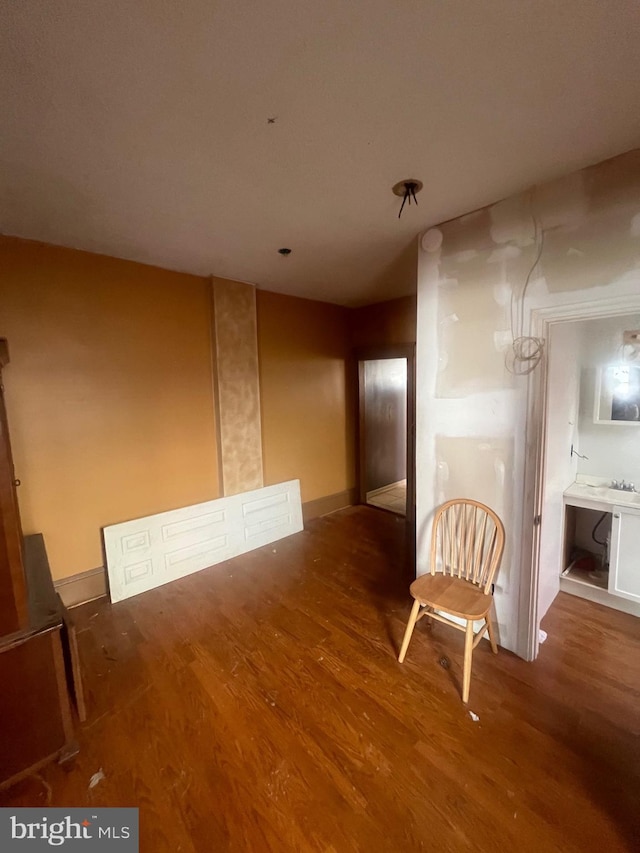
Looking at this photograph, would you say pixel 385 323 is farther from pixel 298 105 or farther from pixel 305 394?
pixel 298 105

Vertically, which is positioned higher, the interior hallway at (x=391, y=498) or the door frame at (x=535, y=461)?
the door frame at (x=535, y=461)

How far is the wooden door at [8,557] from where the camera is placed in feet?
4.10

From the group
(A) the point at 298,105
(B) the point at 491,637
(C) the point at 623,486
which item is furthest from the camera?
(C) the point at 623,486

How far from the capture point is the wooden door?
1.25 metres

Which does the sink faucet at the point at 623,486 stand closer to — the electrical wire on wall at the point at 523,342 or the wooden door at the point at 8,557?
the electrical wire on wall at the point at 523,342

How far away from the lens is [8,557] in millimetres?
1262

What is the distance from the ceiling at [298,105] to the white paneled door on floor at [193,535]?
2206 mm

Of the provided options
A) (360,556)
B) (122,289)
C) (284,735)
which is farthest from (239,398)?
(284,735)

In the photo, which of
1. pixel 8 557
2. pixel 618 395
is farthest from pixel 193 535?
pixel 618 395

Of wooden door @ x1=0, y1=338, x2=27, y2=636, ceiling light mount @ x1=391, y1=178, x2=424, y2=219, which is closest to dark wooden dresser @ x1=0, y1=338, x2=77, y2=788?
wooden door @ x1=0, y1=338, x2=27, y2=636

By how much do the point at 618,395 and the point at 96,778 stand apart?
3.77 meters

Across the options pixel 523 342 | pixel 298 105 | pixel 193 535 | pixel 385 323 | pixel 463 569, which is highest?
pixel 298 105

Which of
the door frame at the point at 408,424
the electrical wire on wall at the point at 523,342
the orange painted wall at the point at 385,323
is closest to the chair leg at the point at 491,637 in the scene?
the door frame at the point at 408,424

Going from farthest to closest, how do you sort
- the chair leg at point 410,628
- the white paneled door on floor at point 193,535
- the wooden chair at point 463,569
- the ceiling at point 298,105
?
the white paneled door on floor at point 193,535 < the chair leg at point 410,628 < the wooden chair at point 463,569 < the ceiling at point 298,105
